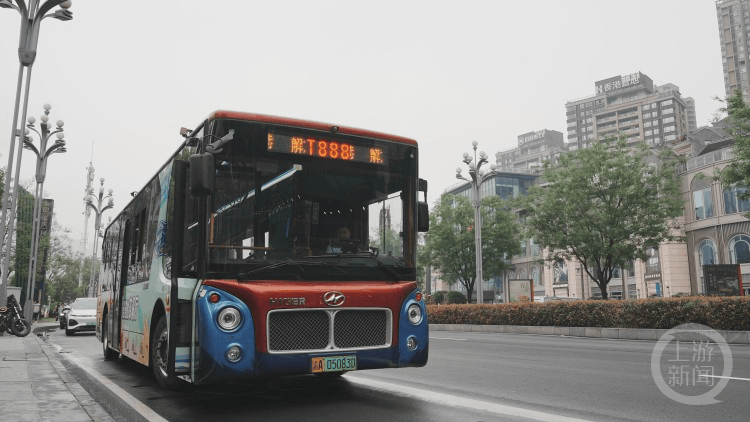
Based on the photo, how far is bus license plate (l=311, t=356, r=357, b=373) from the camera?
20.1ft

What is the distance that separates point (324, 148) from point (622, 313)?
16208mm

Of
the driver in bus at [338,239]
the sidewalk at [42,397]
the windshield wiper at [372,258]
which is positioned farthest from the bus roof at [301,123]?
the sidewalk at [42,397]

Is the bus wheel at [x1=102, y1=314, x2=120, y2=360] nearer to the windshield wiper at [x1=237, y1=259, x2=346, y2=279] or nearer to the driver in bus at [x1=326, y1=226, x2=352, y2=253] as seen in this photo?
the windshield wiper at [x1=237, y1=259, x2=346, y2=279]

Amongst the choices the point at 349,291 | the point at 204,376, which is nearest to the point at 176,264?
the point at 204,376

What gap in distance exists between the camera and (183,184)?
6.70 m

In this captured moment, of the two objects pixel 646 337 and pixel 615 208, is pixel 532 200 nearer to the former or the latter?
pixel 615 208

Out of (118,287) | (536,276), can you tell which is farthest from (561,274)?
(118,287)

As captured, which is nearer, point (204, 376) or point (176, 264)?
point (204, 376)

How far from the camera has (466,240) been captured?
1850 inches

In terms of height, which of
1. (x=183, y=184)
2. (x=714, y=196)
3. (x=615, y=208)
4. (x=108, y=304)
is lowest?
(x=108, y=304)

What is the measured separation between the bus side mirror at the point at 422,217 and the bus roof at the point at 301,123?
0.77 m

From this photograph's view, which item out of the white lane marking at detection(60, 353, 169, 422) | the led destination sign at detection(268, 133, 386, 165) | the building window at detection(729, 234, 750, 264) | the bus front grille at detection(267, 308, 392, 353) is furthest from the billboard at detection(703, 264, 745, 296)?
the building window at detection(729, 234, 750, 264)

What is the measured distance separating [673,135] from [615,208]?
398ft

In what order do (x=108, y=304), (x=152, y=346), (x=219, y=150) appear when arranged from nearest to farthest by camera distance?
(x=219, y=150) → (x=152, y=346) → (x=108, y=304)
